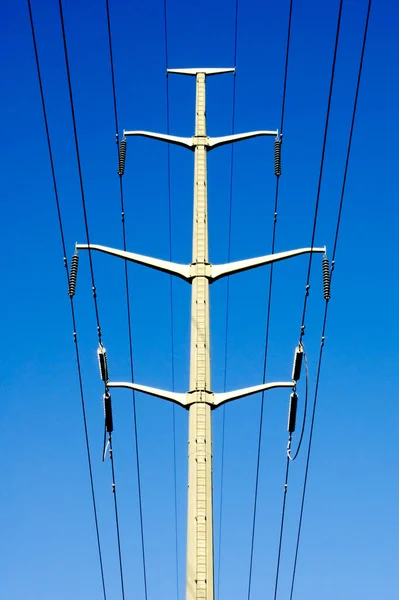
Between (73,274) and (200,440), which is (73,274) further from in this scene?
(200,440)

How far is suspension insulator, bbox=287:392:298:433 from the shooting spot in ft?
87.2

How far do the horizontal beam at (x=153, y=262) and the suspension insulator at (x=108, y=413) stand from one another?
4293 millimetres

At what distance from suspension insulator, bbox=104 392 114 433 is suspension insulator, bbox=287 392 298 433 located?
5347mm

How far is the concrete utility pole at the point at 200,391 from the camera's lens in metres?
22.1

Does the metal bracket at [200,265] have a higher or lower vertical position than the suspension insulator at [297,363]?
higher

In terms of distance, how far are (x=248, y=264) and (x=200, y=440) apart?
6.25m

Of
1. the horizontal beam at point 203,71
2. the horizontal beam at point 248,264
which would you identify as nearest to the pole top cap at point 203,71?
the horizontal beam at point 203,71

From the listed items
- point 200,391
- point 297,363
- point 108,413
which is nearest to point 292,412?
point 297,363

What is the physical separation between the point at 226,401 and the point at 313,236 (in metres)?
6.01

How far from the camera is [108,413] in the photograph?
26.2 m

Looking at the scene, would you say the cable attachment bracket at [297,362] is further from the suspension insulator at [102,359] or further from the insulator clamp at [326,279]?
the suspension insulator at [102,359]

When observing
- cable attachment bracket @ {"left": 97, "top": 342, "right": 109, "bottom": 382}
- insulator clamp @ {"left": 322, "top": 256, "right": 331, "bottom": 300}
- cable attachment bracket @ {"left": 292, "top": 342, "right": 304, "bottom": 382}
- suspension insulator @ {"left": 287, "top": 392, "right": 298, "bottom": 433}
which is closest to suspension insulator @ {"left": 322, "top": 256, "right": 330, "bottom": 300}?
insulator clamp @ {"left": 322, "top": 256, "right": 331, "bottom": 300}

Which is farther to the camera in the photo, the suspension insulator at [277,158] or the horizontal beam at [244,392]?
the suspension insulator at [277,158]

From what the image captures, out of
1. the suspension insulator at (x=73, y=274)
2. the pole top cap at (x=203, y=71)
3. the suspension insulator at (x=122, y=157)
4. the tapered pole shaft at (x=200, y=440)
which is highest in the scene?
the pole top cap at (x=203, y=71)
